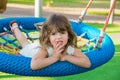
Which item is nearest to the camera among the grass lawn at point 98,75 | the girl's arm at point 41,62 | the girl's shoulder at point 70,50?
the girl's arm at point 41,62

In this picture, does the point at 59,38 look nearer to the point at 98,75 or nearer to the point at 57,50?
the point at 57,50

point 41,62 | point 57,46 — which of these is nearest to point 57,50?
point 57,46

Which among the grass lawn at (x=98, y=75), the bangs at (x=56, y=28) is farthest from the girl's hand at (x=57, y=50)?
the grass lawn at (x=98, y=75)

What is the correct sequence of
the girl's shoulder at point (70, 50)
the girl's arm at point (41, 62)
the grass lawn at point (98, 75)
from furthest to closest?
the grass lawn at point (98, 75), the girl's shoulder at point (70, 50), the girl's arm at point (41, 62)

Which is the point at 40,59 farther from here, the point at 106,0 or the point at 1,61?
the point at 106,0

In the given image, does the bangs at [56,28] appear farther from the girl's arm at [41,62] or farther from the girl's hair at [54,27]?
the girl's arm at [41,62]

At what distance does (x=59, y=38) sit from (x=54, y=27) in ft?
0.30

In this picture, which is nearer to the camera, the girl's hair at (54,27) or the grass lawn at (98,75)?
the girl's hair at (54,27)

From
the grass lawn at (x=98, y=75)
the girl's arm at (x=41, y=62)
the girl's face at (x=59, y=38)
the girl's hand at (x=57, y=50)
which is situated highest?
the girl's face at (x=59, y=38)

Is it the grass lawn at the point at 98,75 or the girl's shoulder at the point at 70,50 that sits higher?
the girl's shoulder at the point at 70,50

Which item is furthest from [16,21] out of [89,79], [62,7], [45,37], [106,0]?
[106,0]

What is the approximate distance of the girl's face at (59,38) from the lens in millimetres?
2414

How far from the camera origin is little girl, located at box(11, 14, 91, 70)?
239cm

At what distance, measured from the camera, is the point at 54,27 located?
243 centimetres
